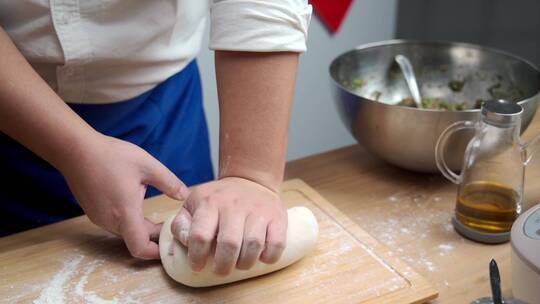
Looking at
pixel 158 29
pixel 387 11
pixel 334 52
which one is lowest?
pixel 334 52

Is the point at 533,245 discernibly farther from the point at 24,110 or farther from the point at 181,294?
the point at 24,110

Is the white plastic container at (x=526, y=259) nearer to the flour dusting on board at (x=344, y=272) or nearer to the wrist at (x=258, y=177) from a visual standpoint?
the flour dusting on board at (x=344, y=272)

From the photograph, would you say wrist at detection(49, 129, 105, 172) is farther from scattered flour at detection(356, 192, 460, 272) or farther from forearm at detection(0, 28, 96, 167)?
scattered flour at detection(356, 192, 460, 272)

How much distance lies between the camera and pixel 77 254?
2.79ft

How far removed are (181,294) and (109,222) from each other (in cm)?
14

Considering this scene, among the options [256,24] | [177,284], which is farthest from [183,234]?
[256,24]

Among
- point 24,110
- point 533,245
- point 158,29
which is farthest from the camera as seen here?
point 158,29

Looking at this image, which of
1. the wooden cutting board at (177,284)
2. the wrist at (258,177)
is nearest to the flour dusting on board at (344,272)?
the wooden cutting board at (177,284)

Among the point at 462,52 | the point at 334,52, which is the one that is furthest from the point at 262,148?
the point at 334,52

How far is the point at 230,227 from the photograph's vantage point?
2.39 feet

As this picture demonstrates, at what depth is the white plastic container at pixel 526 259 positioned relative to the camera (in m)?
0.65

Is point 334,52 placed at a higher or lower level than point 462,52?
lower

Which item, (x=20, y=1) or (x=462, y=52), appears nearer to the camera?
(x=20, y=1)

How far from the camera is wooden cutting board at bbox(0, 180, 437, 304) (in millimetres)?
769
